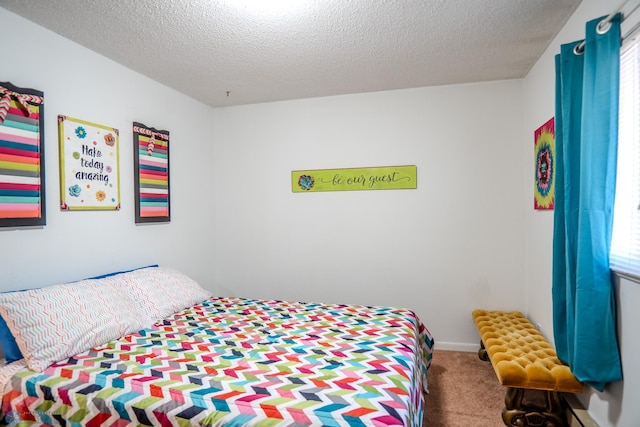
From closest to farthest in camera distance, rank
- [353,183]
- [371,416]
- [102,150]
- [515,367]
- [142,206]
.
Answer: [371,416]
[515,367]
[102,150]
[142,206]
[353,183]

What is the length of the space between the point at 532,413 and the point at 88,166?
3227 millimetres

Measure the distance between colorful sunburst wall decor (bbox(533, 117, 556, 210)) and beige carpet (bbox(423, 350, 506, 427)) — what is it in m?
1.35

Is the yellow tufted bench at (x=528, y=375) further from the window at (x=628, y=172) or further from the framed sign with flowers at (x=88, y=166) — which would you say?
the framed sign with flowers at (x=88, y=166)

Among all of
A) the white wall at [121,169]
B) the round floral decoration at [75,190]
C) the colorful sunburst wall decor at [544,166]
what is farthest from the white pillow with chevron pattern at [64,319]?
the colorful sunburst wall decor at [544,166]

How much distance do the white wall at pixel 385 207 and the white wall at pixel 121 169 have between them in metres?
0.47

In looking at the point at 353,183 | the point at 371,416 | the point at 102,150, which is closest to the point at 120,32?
the point at 102,150

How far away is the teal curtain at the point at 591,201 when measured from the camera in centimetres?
166

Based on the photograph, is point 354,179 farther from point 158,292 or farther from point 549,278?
point 158,292

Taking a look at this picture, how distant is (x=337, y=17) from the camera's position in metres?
2.17

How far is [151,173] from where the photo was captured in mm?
3113

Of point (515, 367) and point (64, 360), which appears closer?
point (64, 360)

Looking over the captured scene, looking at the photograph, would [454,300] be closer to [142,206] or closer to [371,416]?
[371,416]

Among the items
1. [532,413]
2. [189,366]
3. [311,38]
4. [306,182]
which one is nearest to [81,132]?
[311,38]

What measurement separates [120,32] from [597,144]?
2.73 metres
